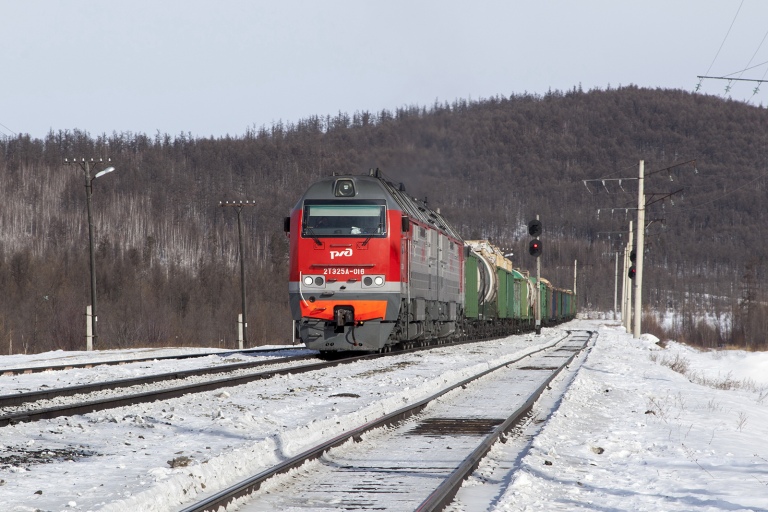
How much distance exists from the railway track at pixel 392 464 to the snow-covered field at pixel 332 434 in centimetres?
42

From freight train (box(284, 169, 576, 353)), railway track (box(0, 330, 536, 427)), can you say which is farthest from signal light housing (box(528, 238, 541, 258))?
railway track (box(0, 330, 536, 427))

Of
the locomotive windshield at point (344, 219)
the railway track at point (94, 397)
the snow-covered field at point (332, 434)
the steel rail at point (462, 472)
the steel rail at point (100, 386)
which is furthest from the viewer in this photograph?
the locomotive windshield at point (344, 219)

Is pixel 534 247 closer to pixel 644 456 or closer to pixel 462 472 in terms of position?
pixel 644 456

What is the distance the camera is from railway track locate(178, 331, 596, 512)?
722cm

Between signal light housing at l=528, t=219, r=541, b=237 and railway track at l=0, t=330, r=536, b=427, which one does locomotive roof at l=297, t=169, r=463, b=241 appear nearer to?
railway track at l=0, t=330, r=536, b=427

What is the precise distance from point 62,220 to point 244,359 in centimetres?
15708

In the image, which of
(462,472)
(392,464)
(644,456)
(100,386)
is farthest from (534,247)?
(462,472)

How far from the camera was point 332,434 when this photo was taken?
10.6m

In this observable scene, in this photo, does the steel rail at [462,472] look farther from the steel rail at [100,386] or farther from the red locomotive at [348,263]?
the red locomotive at [348,263]

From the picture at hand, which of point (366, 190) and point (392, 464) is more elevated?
point (366, 190)

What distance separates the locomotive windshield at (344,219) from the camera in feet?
72.9

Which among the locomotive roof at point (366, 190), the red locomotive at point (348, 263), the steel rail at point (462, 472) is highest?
the locomotive roof at point (366, 190)

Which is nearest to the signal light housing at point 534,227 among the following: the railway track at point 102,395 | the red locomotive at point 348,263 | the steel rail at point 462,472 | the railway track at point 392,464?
the red locomotive at point 348,263

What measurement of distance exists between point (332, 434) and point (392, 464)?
1.78 metres
